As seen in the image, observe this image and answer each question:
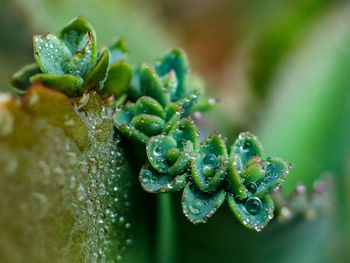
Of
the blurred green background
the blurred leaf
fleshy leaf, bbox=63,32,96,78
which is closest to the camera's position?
fleshy leaf, bbox=63,32,96,78

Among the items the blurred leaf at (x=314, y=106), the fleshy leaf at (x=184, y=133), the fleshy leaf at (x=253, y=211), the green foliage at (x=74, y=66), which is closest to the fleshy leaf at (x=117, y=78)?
the green foliage at (x=74, y=66)

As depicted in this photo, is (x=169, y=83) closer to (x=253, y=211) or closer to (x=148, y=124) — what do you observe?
(x=148, y=124)

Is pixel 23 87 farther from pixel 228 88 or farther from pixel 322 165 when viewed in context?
pixel 228 88

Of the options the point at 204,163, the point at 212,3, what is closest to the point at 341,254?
the point at 204,163

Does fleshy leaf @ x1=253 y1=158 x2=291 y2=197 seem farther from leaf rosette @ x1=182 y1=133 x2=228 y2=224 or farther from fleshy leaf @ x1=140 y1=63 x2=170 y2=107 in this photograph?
fleshy leaf @ x1=140 y1=63 x2=170 y2=107

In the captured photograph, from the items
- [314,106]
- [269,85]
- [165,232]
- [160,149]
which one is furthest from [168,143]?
[269,85]

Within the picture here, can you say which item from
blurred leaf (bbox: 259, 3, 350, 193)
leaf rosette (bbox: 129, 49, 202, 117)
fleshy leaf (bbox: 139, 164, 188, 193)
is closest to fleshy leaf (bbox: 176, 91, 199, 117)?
leaf rosette (bbox: 129, 49, 202, 117)
